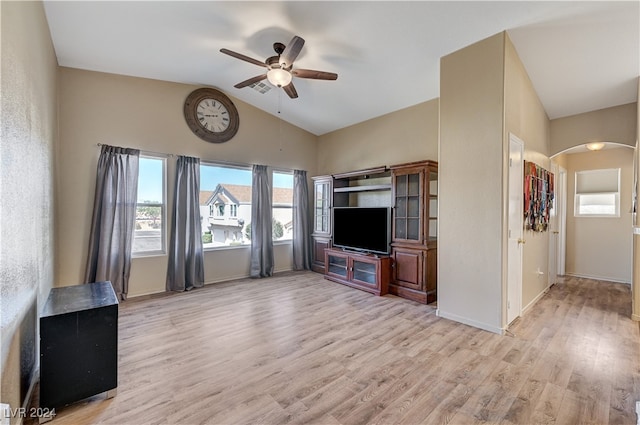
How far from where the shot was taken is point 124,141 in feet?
13.7

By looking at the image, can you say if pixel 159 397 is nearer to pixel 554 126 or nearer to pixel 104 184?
pixel 104 184

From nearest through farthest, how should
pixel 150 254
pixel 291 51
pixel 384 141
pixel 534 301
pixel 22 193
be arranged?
pixel 22 193 < pixel 291 51 < pixel 534 301 < pixel 150 254 < pixel 384 141

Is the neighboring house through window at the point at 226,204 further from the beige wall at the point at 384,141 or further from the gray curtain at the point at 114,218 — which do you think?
the beige wall at the point at 384,141

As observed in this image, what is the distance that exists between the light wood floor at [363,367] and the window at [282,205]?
233cm

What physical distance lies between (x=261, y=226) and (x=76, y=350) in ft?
12.2

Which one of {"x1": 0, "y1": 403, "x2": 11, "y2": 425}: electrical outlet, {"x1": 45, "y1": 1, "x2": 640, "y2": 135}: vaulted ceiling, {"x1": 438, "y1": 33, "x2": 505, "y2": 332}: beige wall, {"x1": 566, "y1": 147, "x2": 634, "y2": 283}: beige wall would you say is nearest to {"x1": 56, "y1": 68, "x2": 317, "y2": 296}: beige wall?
{"x1": 45, "y1": 1, "x2": 640, "y2": 135}: vaulted ceiling

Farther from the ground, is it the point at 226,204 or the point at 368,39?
the point at 368,39

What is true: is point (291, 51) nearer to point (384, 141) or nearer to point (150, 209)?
point (384, 141)

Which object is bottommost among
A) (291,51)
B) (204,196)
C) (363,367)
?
(363,367)

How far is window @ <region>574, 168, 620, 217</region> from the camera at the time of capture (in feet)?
17.1

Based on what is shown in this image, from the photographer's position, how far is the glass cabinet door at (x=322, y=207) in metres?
5.77

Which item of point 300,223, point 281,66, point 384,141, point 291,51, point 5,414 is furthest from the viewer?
point 300,223

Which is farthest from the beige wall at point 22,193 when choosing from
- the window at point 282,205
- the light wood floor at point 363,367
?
the window at point 282,205

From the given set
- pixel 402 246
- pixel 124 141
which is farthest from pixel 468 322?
pixel 124 141
